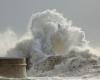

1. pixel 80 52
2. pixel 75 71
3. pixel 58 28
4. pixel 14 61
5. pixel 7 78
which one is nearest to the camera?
pixel 7 78

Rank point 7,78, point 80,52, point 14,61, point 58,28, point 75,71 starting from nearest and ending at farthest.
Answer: point 7,78
point 14,61
point 75,71
point 80,52
point 58,28

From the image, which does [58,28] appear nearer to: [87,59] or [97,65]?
[87,59]

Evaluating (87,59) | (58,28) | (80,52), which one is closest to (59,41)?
(58,28)

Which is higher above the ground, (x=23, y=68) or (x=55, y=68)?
(x=55, y=68)

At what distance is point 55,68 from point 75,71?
5616 millimetres

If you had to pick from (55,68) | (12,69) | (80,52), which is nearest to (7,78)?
(12,69)

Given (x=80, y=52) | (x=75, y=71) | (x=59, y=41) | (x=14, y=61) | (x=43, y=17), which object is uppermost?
(x=43, y=17)

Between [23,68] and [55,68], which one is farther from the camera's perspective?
[55,68]

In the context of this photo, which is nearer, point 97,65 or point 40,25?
point 97,65

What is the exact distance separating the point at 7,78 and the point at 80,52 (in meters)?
36.2

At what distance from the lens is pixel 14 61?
1920 centimetres

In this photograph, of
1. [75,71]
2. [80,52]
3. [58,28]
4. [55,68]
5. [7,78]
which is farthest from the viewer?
[58,28]

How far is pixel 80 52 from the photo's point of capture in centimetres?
5347

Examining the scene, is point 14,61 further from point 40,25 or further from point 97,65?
point 40,25
